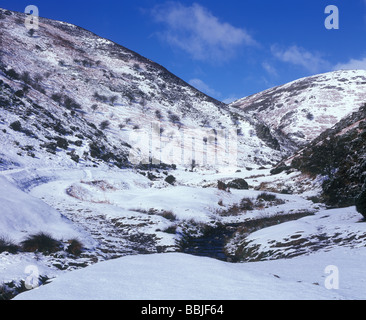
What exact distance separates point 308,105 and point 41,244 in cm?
10303

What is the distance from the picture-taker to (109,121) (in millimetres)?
52469

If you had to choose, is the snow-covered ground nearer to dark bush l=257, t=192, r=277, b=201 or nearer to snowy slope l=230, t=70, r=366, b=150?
dark bush l=257, t=192, r=277, b=201

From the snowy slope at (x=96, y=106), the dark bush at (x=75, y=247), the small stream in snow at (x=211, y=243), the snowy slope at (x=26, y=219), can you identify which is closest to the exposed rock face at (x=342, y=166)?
the small stream in snow at (x=211, y=243)

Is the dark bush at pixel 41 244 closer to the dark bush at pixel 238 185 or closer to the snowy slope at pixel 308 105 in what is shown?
the dark bush at pixel 238 185

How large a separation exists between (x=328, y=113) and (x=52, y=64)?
268 ft

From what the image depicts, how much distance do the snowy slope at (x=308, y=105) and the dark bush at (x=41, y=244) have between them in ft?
230

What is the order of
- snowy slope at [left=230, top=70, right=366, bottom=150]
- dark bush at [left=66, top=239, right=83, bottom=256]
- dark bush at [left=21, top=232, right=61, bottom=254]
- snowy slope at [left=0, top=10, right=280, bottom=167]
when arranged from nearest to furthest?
dark bush at [left=21, top=232, right=61, bottom=254] < dark bush at [left=66, top=239, right=83, bottom=256] < snowy slope at [left=0, top=10, right=280, bottom=167] < snowy slope at [left=230, top=70, right=366, bottom=150]

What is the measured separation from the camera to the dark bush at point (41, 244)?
859cm

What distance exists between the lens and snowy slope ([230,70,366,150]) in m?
86.8

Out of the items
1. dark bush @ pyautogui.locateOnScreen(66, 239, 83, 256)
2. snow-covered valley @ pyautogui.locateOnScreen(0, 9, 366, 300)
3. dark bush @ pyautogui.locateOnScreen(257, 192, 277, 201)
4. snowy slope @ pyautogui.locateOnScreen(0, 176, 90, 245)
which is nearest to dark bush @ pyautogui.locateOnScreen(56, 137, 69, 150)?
snow-covered valley @ pyautogui.locateOnScreen(0, 9, 366, 300)

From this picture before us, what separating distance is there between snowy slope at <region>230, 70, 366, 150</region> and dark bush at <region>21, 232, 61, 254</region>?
70.2 m

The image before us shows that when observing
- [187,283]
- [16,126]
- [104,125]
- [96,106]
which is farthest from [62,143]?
[187,283]
